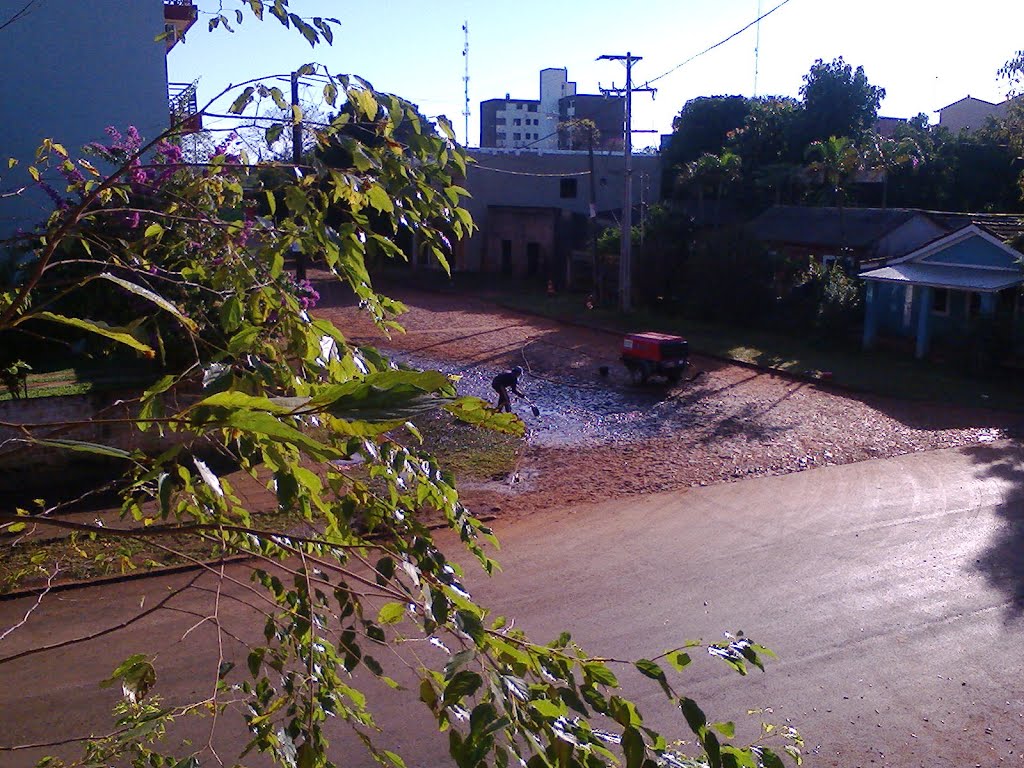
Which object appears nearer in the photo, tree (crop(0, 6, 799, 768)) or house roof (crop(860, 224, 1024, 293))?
tree (crop(0, 6, 799, 768))

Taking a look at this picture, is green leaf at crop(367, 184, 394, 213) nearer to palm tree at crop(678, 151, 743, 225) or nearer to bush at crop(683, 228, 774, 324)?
bush at crop(683, 228, 774, 324)

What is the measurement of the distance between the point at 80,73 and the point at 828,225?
23.5 meters

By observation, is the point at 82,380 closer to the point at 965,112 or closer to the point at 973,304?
the point at 973,304

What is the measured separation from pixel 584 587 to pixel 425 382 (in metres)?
9.09

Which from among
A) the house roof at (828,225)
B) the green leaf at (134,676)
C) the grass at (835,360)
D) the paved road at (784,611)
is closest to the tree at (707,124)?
the house roof at (828,225)

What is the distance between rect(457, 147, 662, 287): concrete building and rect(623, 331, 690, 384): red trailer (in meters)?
21.0

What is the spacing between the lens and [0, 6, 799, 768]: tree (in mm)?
1738

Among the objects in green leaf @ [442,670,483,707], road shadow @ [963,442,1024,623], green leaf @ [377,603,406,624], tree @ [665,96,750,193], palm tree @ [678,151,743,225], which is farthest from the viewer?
tree @ [665,96,750,193]

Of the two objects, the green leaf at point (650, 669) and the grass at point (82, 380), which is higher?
the green leaf at point (650, 669)

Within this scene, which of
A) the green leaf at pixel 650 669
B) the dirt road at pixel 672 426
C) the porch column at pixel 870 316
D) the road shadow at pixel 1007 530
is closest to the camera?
the green leaf at pixel 650 669

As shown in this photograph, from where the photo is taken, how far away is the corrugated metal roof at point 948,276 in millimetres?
22688

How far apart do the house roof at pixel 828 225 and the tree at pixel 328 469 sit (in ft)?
98.7

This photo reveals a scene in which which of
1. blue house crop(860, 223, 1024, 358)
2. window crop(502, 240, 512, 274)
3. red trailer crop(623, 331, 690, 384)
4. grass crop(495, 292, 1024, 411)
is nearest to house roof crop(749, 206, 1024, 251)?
blue house crop(860, 223, 1024, 358)

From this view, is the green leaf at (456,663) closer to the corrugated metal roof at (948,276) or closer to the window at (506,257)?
the corrugated metal roof at (948,276)
